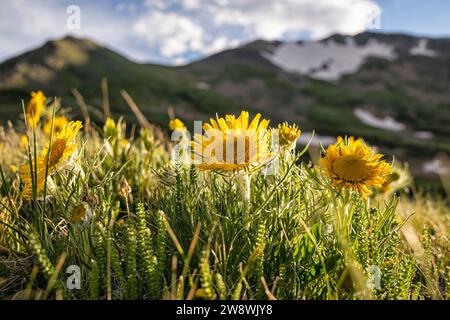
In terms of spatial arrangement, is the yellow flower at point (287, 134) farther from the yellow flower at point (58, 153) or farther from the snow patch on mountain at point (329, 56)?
the snow patch on mountain at point (329, 56)

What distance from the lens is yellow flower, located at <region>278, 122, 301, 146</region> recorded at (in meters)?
2.29

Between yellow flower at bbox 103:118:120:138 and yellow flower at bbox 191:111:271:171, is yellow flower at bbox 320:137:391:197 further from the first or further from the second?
Result: yellow flower at bbox 103:118:120:138

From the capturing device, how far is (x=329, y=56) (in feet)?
395

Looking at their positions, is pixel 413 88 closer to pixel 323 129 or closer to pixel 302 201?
pixel 323 129

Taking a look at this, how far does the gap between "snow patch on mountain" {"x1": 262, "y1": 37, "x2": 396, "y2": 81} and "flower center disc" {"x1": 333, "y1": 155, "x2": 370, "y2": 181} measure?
381 feet

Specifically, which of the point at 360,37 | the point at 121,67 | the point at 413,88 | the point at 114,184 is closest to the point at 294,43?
the point at 360,37

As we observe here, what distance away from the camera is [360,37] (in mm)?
124312

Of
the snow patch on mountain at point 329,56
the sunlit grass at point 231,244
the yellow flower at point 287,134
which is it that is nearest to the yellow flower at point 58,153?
the sunlit grass at point 231,244

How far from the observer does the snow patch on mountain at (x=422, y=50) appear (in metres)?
117

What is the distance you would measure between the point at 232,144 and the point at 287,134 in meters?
0.44

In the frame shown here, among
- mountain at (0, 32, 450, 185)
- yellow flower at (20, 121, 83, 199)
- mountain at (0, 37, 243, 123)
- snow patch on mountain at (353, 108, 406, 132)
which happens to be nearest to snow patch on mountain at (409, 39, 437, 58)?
mountain at (0, 32, 450, 185)

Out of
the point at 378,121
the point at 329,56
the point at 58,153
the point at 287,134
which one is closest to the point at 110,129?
the point at 58,153

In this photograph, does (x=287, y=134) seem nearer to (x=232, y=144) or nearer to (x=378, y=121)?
(x=232, y=144)

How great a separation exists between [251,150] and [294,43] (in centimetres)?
13298
